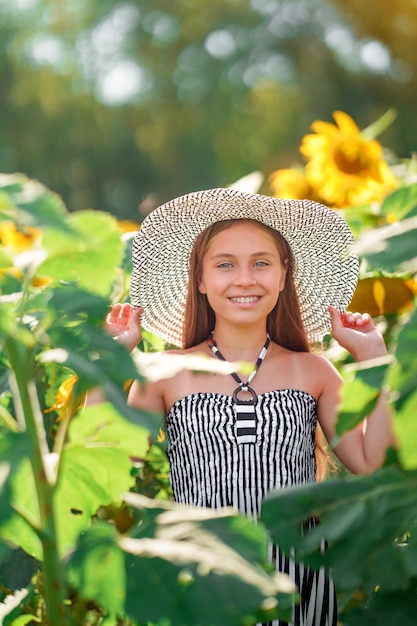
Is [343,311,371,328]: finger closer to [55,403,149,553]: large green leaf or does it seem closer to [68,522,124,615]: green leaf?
[55,403,149,553]: large green leaf

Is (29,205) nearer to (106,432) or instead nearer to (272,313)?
(106,432)

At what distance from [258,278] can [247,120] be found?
11801 millimetres

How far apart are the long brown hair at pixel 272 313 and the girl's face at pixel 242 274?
0.04 meters

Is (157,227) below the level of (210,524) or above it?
above

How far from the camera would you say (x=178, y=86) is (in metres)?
13.9

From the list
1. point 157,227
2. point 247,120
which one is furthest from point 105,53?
point 157,227

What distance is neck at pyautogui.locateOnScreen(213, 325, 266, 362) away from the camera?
116 cm

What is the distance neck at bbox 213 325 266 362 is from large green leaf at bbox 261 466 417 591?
51cm

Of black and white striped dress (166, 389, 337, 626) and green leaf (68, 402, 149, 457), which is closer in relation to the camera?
green leaf (68, 402, 149, 457)

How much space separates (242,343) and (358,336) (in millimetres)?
140

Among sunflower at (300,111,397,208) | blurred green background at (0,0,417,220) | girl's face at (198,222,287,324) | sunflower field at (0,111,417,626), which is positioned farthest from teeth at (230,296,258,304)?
blurred green background at (0,0,417,220)

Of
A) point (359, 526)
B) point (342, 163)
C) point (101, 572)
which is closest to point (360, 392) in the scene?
point (359, 526)

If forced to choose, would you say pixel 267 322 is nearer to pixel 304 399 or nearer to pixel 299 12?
pixel 304 399

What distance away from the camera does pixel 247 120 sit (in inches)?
499
